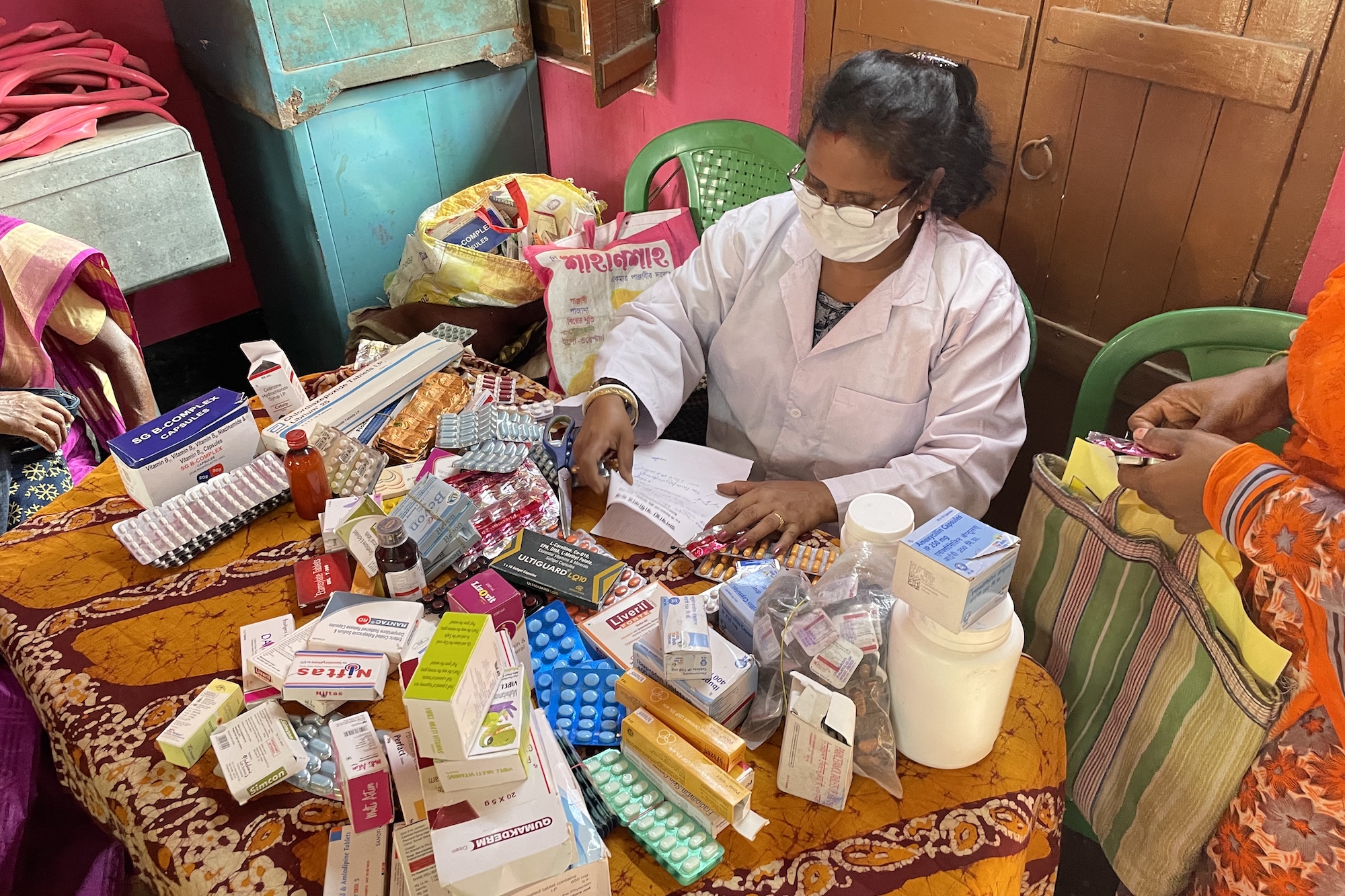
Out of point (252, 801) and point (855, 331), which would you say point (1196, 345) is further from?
point (252, 801)

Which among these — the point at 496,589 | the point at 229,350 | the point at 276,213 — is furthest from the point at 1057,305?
the point at 229,350

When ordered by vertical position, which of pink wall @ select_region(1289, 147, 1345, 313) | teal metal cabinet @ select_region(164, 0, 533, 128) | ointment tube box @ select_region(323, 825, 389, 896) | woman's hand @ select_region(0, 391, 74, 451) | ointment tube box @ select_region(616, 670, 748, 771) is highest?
teal metal cabinet @ select_region(164, 0, 533, 128)

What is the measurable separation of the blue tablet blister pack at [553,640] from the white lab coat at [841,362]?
0.53 m

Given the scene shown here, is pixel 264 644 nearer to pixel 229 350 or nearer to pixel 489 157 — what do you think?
pixel 489 157

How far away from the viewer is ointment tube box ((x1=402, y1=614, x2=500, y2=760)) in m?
0.84

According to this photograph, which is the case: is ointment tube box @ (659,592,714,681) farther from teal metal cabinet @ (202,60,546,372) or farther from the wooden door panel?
teal metal cabinet @ (202,60,546,372)

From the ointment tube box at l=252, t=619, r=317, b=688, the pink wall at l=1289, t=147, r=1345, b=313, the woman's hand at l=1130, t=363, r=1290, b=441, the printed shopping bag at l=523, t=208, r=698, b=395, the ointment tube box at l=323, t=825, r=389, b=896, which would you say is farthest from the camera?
the printed shopping bag at l=523, t=208, r=698, b=395

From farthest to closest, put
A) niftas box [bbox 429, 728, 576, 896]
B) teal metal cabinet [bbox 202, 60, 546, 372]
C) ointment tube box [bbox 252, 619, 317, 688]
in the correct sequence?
teal metal cabinet [bbox 202, 60, 546, 372] < ointment tube box [bbox 252, 619, 317, 688] < niftas box [bbox 429, 728, 576, 896]

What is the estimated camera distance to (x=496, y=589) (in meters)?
1.21

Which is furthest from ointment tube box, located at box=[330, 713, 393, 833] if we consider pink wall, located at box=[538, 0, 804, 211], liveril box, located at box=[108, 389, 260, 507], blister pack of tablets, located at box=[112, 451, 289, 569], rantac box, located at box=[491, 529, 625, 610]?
pink wall, located at box=[538, 0, 804, 211]

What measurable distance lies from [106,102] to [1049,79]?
104 inches


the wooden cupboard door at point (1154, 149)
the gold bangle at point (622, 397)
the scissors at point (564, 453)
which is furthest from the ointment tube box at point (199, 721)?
the wooden cupboard door at point (1154, 149)

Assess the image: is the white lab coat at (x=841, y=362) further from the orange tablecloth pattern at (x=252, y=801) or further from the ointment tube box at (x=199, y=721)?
the ointment tube box at (x=199, y=721)

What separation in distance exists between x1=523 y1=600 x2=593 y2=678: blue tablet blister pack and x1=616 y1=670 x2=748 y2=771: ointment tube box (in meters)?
0.10
